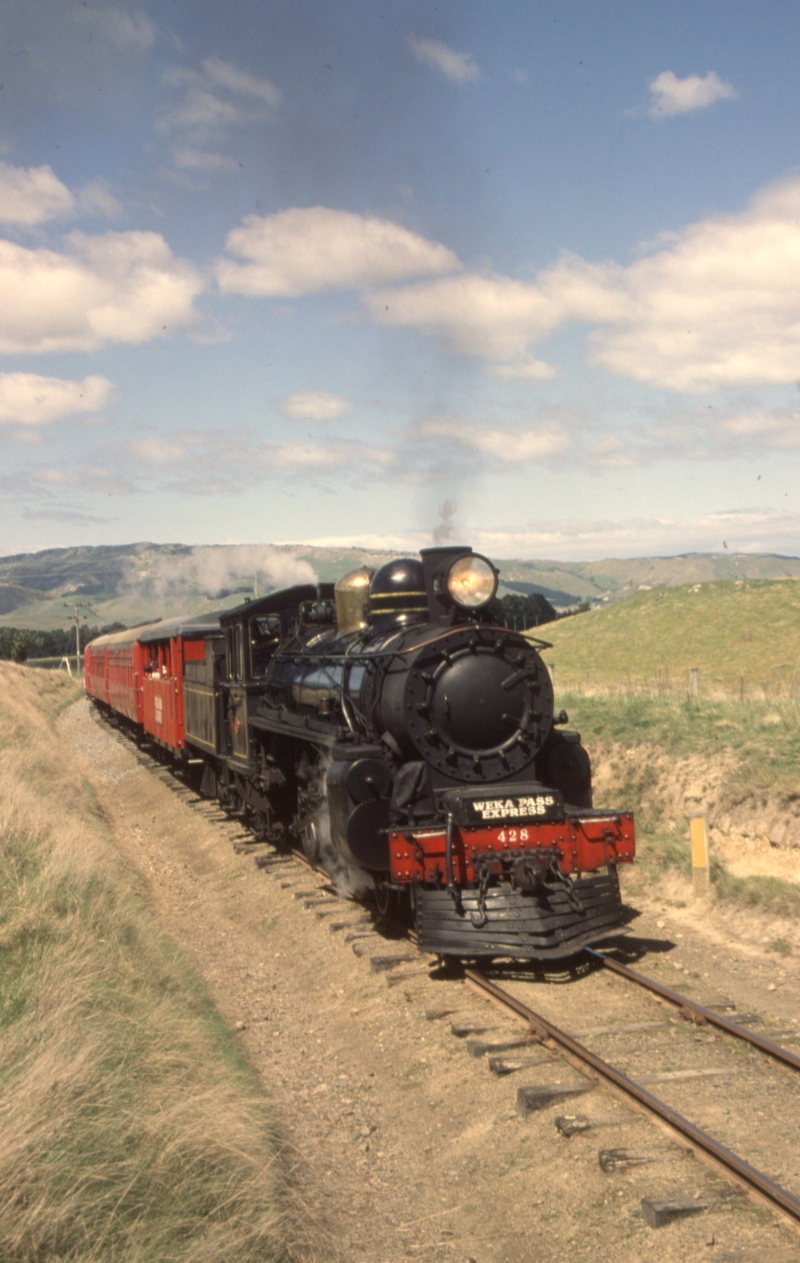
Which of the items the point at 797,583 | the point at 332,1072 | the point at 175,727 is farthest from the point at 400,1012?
the point at 797,583

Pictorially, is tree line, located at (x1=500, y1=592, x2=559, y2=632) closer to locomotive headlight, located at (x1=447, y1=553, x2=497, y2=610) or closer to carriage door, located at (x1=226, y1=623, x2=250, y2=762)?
carriage door, located at (x1=226, y1=623, x2=250, y2=762)

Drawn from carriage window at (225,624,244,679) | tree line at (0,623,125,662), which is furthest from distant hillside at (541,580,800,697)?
tree line at (0,623,125,662)

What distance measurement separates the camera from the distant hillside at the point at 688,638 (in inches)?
1364

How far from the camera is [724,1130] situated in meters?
5.12

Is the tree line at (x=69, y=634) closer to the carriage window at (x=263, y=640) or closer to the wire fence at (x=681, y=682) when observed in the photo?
the wire fence at (x=681, y=682)

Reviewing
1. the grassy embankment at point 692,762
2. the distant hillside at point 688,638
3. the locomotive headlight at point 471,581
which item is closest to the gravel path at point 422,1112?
the grassy embankment at point 692,762

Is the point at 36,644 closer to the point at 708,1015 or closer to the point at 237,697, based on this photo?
the point at 237,697

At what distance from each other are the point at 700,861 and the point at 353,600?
15.5 feet

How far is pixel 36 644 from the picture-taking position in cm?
10631

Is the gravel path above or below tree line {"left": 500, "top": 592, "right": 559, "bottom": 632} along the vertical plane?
below

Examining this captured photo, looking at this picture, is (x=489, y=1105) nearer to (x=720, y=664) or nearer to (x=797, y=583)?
(x=720, y=664)

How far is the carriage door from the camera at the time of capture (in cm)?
1348

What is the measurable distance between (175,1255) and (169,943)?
528 centimetres

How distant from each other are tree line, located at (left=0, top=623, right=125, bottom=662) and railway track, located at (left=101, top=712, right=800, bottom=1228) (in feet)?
260
